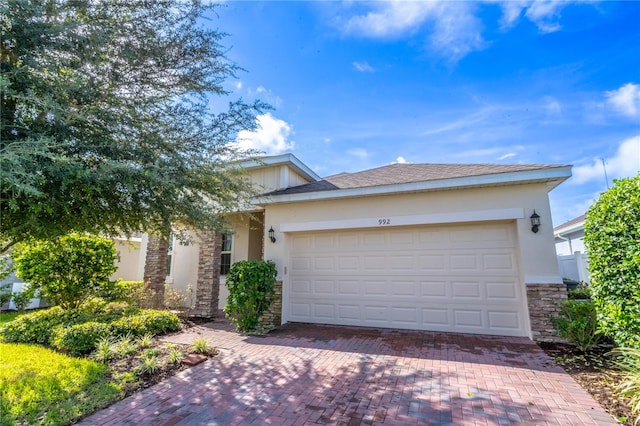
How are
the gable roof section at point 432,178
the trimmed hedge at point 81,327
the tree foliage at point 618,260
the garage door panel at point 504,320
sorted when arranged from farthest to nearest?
the garage door panel at point 504,320 < the gable roof section at point 432,178 < the trimmed hedge at point 81,327 < the tree foliage at point 618,260

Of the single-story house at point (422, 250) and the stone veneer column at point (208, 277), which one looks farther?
the stone veneer column at point (208, 277)

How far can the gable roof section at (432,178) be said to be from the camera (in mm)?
6328

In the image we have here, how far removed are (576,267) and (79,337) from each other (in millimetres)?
13983

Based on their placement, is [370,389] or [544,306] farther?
[544,306]

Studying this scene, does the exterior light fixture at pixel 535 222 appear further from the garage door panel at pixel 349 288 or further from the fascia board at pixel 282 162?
the fascia board at pixel 282 162

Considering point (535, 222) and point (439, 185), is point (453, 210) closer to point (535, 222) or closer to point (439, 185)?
point (439, 185)

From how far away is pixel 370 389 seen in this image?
3.99 m

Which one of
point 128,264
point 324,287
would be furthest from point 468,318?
point 128,264

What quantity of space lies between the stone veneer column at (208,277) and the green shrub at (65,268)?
2.95 metres

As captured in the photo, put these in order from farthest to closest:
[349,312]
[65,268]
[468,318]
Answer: [65,268] → [349,312] → [468,318]

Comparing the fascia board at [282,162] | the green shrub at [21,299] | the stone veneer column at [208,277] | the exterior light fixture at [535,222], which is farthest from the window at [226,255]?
the exterior light fixture at [535,222]

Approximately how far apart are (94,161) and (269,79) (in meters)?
4.70

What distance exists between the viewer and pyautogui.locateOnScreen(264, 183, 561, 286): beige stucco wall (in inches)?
247

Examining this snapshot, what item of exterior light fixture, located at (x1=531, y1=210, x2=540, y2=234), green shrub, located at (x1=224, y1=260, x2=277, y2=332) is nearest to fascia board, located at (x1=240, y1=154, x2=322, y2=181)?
green shrub, located at (x1=224, y1=260, x2=277, y2=332)
